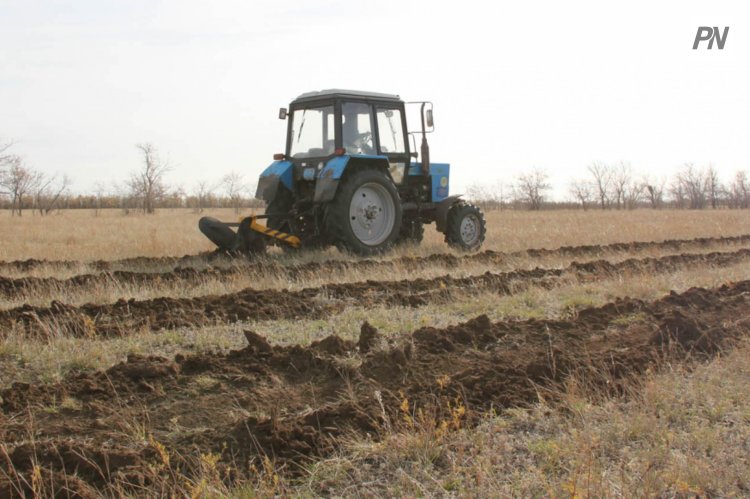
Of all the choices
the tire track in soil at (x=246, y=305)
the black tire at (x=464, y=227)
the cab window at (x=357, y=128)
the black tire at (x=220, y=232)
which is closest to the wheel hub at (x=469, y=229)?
the black tire at (x=464, y=227)

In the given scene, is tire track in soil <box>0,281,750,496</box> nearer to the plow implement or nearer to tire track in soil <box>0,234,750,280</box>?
tire track in soil <box>0,234,750,280</box>

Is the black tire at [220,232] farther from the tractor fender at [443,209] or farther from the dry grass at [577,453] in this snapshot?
the dry grass at [577,453]

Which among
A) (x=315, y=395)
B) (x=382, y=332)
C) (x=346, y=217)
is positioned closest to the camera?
(x=315, y=395)

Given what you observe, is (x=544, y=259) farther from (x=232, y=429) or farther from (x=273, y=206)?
(x=232, y=429)

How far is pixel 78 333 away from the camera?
5.95 meters

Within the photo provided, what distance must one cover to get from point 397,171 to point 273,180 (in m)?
1.91

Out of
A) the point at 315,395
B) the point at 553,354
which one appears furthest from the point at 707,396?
the point at 315,395

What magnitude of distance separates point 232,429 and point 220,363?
1287 mm

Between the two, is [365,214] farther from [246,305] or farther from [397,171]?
[246,305]

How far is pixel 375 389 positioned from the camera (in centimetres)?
432

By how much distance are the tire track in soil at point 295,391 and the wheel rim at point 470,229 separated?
6181 mm

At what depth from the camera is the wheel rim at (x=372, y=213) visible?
10.6m

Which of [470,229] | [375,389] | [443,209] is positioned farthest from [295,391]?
[470,229]

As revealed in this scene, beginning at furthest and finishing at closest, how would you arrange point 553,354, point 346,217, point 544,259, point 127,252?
point 127,252, point 544,259, point 346,217, point 553,354
